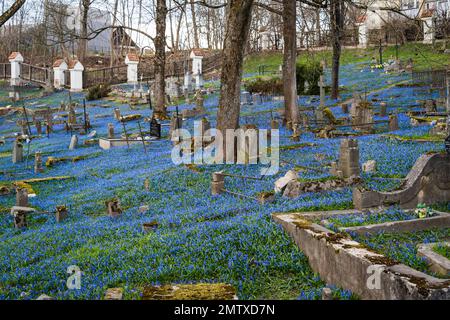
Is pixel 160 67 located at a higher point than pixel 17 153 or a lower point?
higher

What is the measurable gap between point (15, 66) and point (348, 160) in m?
47.6

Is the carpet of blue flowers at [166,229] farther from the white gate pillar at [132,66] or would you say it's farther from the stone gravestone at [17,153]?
the white gate pillar at [132,66]

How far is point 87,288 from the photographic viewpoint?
6723 mm

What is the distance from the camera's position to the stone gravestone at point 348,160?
1138 centimetres

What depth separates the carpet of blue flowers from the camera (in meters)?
6.92

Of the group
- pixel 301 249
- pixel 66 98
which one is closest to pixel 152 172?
pixel 301 249

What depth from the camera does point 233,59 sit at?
1495 cm

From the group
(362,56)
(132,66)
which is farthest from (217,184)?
(362,56)

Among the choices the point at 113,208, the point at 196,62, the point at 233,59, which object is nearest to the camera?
the point at 113,208

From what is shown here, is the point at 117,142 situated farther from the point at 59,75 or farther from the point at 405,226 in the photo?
the point at 59,75

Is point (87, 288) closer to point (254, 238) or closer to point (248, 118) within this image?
point (254, 238)

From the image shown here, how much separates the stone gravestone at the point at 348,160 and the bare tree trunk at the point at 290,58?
10.1 meters
